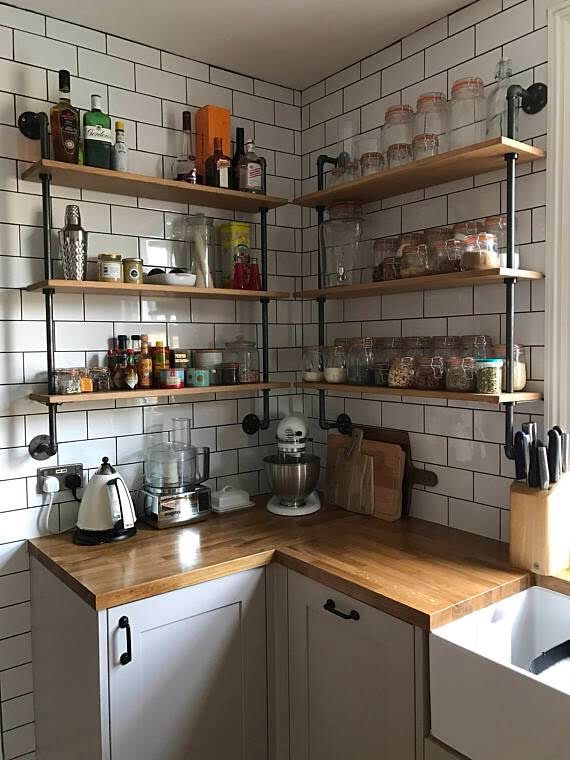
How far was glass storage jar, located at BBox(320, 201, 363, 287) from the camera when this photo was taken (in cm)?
247

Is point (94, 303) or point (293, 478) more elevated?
point (94, 303)

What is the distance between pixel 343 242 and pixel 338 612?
1353 mm

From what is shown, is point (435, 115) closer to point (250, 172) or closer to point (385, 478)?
point (250, 172)

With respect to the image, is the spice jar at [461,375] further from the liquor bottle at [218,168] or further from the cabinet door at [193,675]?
the liquor bottle at [218,168]

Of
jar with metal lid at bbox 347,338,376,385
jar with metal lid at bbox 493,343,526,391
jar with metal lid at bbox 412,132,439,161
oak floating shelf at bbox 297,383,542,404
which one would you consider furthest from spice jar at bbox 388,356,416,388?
jar with metal lid at bbox 412,132,439,161

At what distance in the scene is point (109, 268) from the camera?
7.02ft

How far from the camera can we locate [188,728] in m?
1.85

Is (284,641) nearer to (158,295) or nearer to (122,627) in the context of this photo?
(122,627)

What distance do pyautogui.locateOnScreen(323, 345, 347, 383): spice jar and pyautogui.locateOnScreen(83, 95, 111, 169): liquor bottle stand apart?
102cm

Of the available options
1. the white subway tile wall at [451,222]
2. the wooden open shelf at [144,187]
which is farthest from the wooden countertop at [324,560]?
the wooden open shelf at [144,187]

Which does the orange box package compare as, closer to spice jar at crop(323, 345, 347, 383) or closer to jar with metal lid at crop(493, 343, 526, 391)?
spice jar at crop(323, 345, 347, 383)

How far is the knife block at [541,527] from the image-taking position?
178 cm

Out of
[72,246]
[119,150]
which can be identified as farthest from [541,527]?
[119,150]

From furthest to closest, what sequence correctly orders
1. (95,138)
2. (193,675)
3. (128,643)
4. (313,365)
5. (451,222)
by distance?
(313,365) < (451,222) < (95,138) < (193,675) < (128,643)
